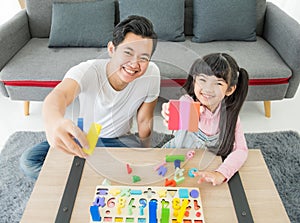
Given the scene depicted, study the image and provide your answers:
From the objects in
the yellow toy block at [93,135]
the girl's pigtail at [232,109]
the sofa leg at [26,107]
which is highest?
the yellow toy block at [93,135]

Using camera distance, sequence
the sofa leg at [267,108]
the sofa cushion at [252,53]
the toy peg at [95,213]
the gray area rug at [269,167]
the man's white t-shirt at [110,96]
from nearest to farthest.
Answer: the toy peg at [95,213] < the man's white t-shirt at [110,96] < the gray area rug at [269,167] < the sofa cushion at [252,53] < the sofa leg at [267,108]

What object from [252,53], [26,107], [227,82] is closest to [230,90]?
[227,82]

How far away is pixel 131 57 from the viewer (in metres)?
0.96

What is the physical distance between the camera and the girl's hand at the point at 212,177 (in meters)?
1.09

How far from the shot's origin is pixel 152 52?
3.29 ft

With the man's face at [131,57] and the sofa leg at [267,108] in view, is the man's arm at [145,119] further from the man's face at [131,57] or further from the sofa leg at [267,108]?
the sofa leg at [267,108]

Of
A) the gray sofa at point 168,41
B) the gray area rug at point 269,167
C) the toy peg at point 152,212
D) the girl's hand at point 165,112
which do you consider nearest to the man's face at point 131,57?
the girl's hand at point 165,112

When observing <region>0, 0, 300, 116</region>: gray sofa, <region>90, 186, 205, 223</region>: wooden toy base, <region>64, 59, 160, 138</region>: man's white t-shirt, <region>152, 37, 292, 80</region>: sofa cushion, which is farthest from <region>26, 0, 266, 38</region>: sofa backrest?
<region>90, 186, 205, 223</region>: wooden toy base

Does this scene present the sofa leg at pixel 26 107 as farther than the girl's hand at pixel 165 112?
Yes

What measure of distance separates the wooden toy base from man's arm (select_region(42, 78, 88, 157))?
0.17 m

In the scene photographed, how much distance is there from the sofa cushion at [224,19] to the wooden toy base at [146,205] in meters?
1.30

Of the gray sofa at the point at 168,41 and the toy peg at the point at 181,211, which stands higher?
the toy peg at the point at 181,211

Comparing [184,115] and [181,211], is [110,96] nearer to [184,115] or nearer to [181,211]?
[184,115]

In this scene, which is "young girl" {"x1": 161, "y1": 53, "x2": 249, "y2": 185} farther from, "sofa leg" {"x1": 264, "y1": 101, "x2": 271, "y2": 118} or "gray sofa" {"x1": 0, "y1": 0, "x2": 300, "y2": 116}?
"sofa leg" {"x1": 264, "y1": 101, "x2": 271, "y2": 118}
